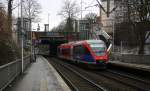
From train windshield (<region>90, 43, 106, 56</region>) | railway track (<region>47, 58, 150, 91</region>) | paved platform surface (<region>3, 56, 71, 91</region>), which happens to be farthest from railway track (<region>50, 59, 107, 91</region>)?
train windshield (<region>90, 43, 106, 56</region>)

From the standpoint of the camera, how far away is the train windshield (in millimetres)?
37513

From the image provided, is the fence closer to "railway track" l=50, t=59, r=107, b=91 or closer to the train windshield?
the train windshield

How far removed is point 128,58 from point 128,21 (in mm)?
4990

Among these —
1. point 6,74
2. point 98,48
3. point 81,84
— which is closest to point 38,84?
point 6,74

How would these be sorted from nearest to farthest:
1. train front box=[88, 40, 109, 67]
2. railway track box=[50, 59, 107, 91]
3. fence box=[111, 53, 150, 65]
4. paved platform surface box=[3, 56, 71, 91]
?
paved platform surface box=[3, 56, 71, 91] < railway track box=[50, 59, 107, 91] < train front box=[88, 40, 109, 67] < fence box=[111, 53, 150, 65]

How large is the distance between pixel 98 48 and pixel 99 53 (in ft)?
1.90

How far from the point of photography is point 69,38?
96375mm

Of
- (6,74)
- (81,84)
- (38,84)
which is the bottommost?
(81,84)

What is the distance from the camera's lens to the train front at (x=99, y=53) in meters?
36.8

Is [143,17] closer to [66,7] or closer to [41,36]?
[66,7]

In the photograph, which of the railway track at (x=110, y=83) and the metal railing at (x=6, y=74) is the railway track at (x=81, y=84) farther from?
the metal railing at (x=6, y=74)

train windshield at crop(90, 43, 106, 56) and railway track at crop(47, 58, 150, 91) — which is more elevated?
train windshield at crop(90, 43, 106, 56)

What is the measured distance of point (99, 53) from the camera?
1476 inches

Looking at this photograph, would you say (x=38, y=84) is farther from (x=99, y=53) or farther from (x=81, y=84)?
(x=99, y=53)
